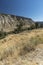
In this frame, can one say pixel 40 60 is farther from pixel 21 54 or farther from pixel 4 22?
pixel 4 22

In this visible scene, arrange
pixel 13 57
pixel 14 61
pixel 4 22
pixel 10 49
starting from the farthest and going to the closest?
pixel 4 22 → pixel 10 49 → pixel 13 57 → pixel 14 61

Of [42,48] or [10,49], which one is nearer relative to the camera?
[10,49]

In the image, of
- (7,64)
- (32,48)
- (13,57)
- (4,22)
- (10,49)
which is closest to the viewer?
(7,64)

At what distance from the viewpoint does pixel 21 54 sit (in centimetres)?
1263

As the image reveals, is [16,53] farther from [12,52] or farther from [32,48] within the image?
[32,48]

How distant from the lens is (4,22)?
277 feet

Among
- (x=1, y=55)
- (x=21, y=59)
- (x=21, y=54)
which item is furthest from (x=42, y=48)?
(x=1, y=55)

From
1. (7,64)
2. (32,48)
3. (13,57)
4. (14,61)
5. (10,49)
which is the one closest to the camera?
(7,64)

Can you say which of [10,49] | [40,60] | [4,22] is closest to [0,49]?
[10,49]

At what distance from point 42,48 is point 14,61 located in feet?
13.8

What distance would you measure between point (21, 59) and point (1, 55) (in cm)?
139

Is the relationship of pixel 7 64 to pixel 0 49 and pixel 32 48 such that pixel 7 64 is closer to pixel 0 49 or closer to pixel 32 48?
pixel 0 49

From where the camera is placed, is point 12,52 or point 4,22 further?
point 4,22

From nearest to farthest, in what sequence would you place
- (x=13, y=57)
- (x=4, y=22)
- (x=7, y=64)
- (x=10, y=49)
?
(x=7, y=64), (x=13, y=57), (x=10, y=49), (x=4, y=22)
